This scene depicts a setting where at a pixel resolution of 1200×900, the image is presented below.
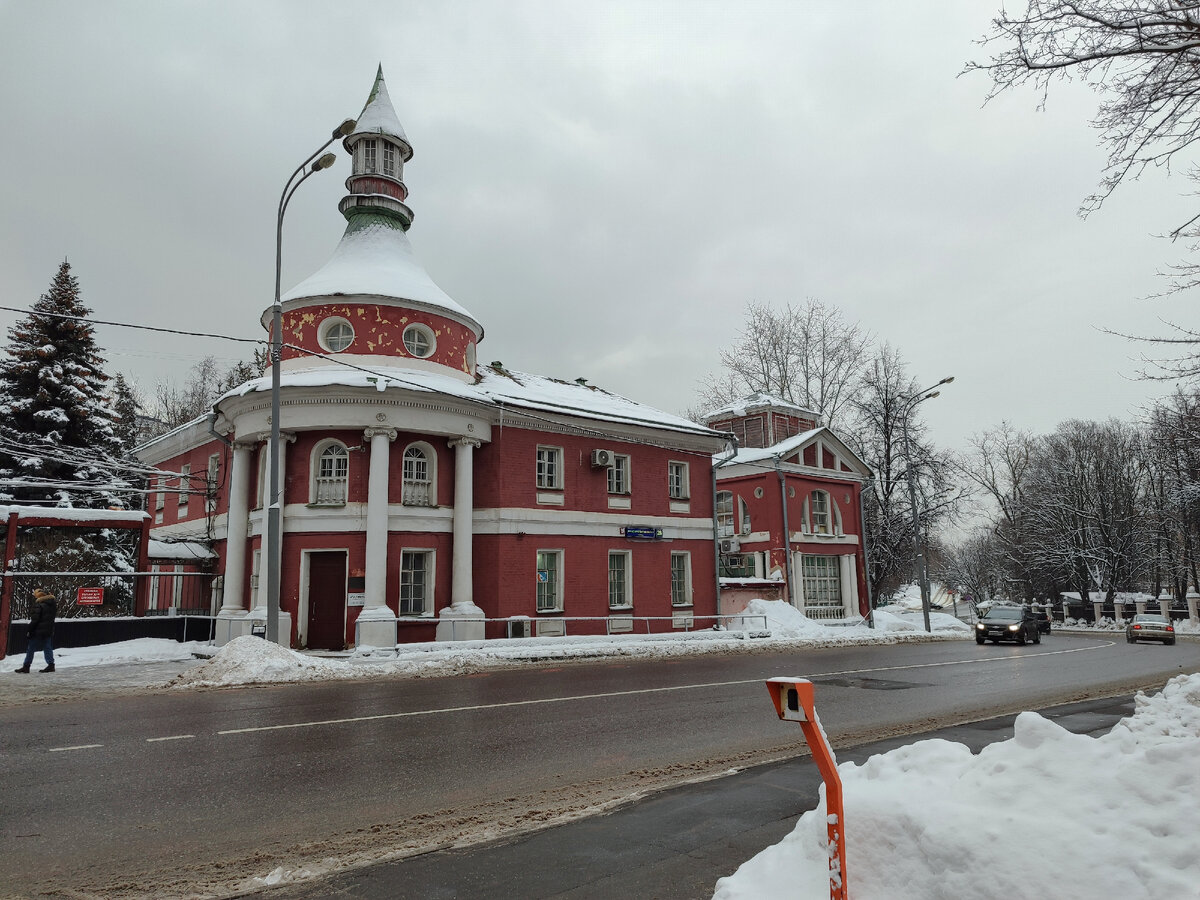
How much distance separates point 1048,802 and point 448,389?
62.3 feet

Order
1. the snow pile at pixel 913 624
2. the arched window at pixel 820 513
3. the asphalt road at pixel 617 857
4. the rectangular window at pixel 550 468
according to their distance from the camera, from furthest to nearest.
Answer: the arched window at pixel 820 513, the snow pile at pixel 913 624, the rectangular window at pixel 550 468, the asphalt road at pixel 617 857

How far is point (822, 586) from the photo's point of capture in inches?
1294

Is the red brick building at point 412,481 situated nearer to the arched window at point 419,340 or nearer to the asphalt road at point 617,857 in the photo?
the arched window at point 419,340

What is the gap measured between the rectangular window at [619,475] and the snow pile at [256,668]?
38.8 feet

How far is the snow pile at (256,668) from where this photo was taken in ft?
45.1

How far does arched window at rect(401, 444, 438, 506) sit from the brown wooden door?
2447mm

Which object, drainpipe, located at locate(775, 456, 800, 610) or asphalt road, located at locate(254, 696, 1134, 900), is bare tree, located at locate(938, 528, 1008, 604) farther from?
asphalt road, located at locate(254, 696, 1134, 900)

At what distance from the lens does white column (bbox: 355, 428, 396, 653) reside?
1872 centimetres

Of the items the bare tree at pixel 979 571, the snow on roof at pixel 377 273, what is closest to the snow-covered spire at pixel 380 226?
the snow on roof at pixel 377 273

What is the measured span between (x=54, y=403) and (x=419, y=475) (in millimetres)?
18610

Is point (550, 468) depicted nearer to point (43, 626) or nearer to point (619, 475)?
point (619, 475)

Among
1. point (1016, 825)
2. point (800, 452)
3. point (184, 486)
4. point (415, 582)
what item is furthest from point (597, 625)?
point (1016, 825)

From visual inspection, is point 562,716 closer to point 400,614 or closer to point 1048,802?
point 1048,802

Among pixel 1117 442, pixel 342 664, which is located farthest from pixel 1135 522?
pixel 342 664
